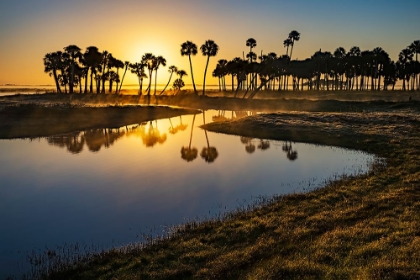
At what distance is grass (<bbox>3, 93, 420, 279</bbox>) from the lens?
9.48 meters

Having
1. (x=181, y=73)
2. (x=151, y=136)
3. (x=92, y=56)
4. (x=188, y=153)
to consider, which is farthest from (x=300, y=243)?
(x=181, y=73)

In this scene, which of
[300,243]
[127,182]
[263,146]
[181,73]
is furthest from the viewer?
[181,73]

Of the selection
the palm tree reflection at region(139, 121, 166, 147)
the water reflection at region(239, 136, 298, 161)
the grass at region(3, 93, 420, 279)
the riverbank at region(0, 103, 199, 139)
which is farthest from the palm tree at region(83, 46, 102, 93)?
the grass at region(3, 93, 420, 279)

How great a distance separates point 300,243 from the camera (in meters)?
11.2

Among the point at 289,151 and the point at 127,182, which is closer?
the point at 127,182

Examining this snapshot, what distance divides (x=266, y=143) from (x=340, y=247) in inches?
1043

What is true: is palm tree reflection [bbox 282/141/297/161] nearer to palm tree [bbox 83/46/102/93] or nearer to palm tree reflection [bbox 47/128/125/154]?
palm tree reflection [bbox 47/128/125/154]

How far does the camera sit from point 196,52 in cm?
10938

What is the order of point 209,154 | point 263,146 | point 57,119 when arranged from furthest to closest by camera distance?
1. point 57,119
2. point 263,146
3. point 209,154

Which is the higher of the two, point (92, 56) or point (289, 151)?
point (92, 56)

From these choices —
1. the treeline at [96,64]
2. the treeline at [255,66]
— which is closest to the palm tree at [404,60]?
the treeline at [255,66]

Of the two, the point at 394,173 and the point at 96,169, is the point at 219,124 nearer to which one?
the point at 96,169

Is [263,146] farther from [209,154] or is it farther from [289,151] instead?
[209,154]

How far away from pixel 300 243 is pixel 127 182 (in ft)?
42.1
